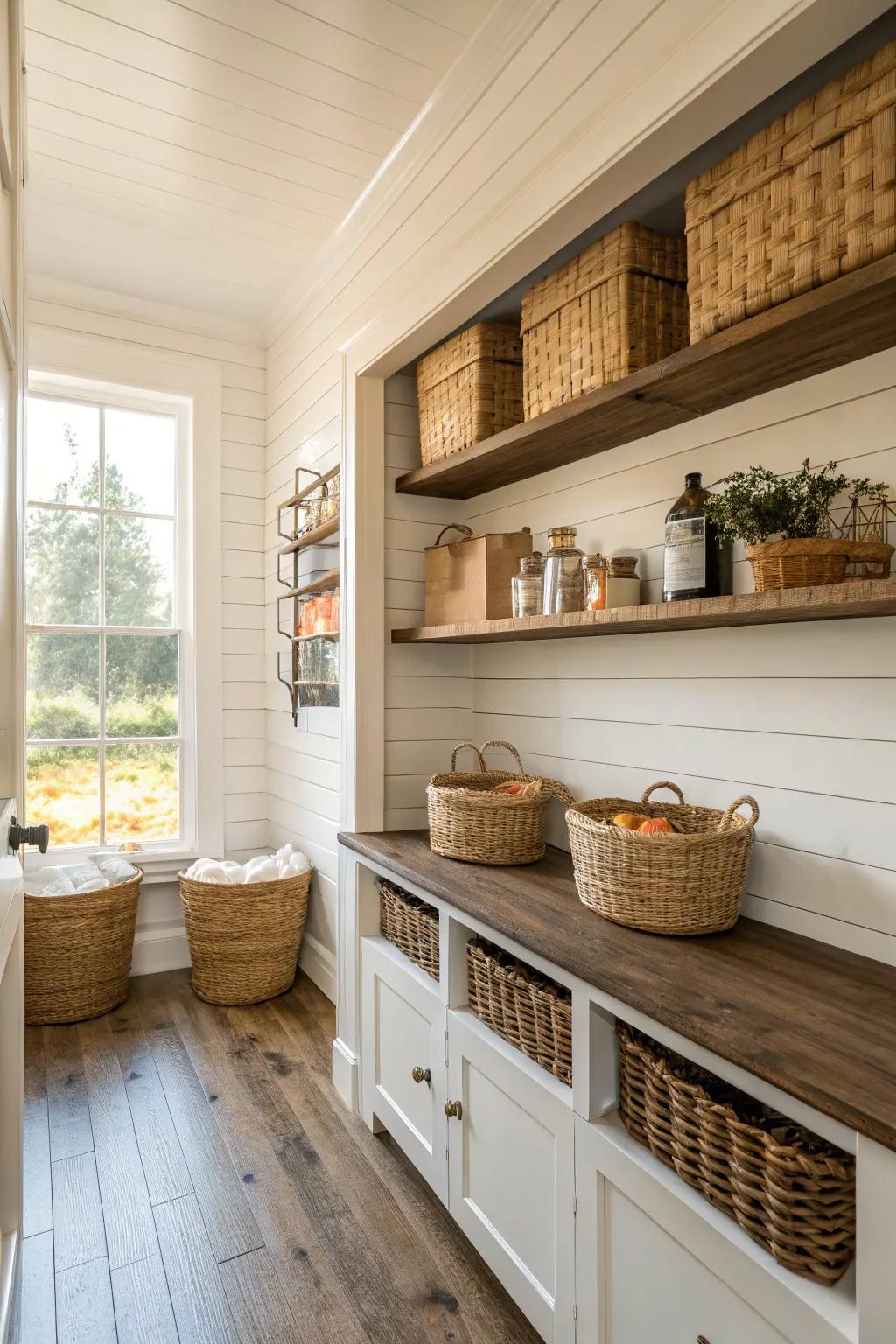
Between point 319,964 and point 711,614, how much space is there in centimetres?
229

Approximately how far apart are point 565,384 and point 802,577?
2.53ft

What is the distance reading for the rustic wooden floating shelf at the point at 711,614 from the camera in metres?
1.20

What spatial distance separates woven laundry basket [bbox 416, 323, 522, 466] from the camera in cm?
217

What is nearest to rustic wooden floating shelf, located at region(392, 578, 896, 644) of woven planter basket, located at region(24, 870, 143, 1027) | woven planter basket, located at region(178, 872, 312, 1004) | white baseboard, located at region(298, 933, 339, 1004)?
woven planter basket, located at region(178, 872, 312, 1004)

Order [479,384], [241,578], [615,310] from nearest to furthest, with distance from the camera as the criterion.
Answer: [615,310] < [479,384] < [241,578]

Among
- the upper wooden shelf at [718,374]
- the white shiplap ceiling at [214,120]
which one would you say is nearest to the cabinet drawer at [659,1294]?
the upper wooden shelf at [718,374]

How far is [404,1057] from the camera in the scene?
2.03 meters

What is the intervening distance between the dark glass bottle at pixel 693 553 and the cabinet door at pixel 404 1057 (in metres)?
1.07

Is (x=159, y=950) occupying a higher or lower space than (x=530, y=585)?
lower

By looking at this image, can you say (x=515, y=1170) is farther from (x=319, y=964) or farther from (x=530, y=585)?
(x=319, y=964)

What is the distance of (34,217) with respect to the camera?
276cm

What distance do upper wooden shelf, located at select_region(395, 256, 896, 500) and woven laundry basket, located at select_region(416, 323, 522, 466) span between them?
0.30 ft

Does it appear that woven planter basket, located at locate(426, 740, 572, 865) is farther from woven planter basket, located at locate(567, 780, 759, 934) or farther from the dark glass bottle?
the dark glass bottle

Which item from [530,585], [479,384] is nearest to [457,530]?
[479,384]
